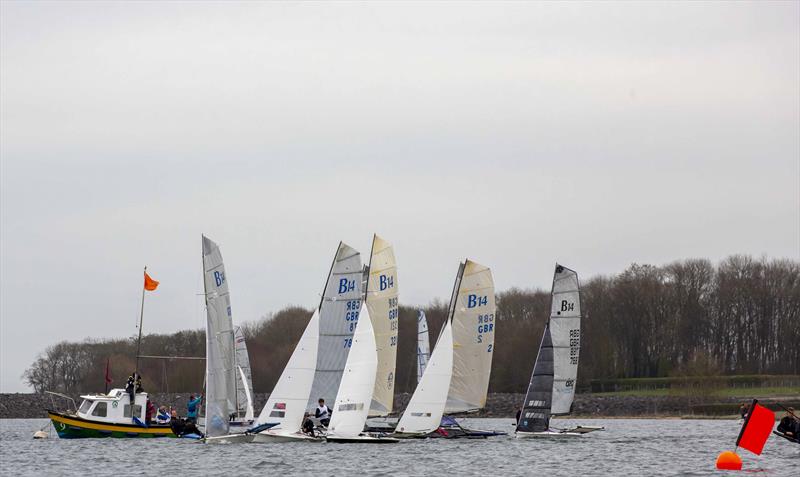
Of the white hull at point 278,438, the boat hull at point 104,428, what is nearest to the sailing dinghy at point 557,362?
the white hull at point 278,438

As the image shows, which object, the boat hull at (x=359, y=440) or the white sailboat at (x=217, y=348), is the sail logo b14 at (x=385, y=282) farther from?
the boat hull at (x=359, y=440)

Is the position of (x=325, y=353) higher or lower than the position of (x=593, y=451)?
higher

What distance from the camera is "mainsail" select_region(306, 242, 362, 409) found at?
1959 inches

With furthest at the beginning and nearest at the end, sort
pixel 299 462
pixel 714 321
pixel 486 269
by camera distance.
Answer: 1. pixel 714 321
2. pixel 486 269
3. pixel 299 462

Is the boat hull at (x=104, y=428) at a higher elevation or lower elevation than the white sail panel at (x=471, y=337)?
lower

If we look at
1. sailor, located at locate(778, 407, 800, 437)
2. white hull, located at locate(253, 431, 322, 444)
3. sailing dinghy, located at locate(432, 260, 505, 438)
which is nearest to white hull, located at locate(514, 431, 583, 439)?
sailing dinghy, located at locate(432, 260, 505, 438)

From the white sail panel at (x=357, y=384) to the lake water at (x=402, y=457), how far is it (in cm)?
93

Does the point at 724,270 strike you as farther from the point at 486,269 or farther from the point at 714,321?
the point at 486,269

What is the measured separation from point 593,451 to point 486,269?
936 centimetres

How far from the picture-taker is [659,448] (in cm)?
4841

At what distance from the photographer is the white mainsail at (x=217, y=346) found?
155ft

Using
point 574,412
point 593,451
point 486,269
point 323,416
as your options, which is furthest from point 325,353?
point 574,412

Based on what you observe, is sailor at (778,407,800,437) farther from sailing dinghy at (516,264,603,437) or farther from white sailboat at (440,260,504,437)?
white sailboat at (440,260,504,437)

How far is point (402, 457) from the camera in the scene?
4278cm
